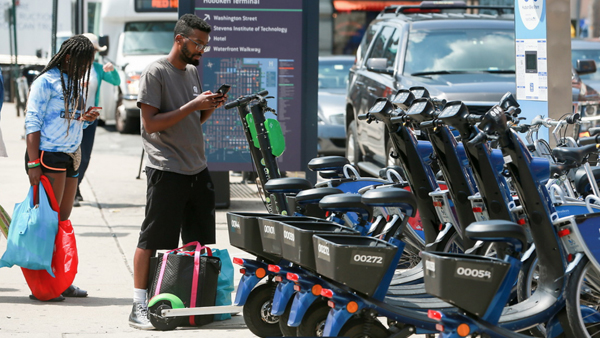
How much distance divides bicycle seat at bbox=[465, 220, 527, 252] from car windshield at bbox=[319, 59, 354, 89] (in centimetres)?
1127

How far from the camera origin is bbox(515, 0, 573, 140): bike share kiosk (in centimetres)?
775

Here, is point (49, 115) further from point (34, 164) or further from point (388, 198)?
point (388, 198)

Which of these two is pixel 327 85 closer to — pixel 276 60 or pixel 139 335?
pixel 276 60

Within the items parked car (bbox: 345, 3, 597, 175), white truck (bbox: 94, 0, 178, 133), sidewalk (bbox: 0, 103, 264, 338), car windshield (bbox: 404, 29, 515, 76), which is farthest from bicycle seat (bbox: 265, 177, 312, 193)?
white truck (bbox: 94, 0, 178, 133)

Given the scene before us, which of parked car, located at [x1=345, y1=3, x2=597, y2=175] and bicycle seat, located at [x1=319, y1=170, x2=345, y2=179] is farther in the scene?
parked car, located at [x1=345, y1=3, x2=597, y2=175]

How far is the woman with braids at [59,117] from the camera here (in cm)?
624

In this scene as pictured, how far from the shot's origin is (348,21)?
92.2 feet

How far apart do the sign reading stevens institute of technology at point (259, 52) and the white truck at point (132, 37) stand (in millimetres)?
9139

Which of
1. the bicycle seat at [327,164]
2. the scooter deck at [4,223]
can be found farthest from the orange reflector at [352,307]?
the scooter deck at [4,223]

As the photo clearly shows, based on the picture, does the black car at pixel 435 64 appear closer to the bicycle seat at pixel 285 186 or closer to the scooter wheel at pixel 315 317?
the bicycle seat at pixel 285 186

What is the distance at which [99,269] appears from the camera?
7324mm

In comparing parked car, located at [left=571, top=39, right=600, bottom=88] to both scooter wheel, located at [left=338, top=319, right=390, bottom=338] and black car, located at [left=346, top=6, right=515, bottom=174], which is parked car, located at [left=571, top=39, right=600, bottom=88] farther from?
scooter wheel, located at [left=338, top=319, right=390, bottom=338]

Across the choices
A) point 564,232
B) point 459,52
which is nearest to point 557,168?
point 564,232

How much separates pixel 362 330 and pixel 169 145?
1.90m
